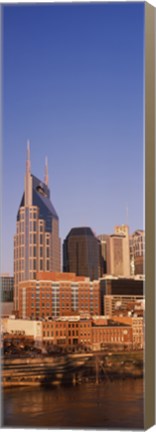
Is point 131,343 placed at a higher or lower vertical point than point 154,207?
lower

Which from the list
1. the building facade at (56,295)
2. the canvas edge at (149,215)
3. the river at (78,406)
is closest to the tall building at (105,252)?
the building facade at (56,295)

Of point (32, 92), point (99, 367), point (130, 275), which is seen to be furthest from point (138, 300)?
point (32, 92)

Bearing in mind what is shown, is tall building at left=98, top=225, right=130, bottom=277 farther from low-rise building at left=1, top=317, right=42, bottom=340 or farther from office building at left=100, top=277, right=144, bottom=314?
low-rise building at left=1, top=317, right=42, bottom=340

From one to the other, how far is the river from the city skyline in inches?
33.7

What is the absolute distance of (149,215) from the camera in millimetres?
5492

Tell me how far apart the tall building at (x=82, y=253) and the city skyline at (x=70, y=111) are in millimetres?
59

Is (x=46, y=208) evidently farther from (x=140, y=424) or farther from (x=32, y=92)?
(x=140, y=424)

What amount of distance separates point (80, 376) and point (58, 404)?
0.28 meters

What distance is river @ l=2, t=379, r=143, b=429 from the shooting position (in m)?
5.56

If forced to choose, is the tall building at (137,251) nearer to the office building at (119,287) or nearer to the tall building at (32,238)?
the office building at (119,287)

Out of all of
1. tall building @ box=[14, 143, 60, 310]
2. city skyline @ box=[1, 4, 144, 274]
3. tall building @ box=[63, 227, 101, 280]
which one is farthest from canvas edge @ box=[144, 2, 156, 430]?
tall building @ box=[14, 143, 60, 310]

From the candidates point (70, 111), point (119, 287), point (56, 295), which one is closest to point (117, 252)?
point (119, 287)

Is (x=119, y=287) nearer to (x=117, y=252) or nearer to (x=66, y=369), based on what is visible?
(x=117, y=252)

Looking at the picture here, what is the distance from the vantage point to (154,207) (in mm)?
5473
